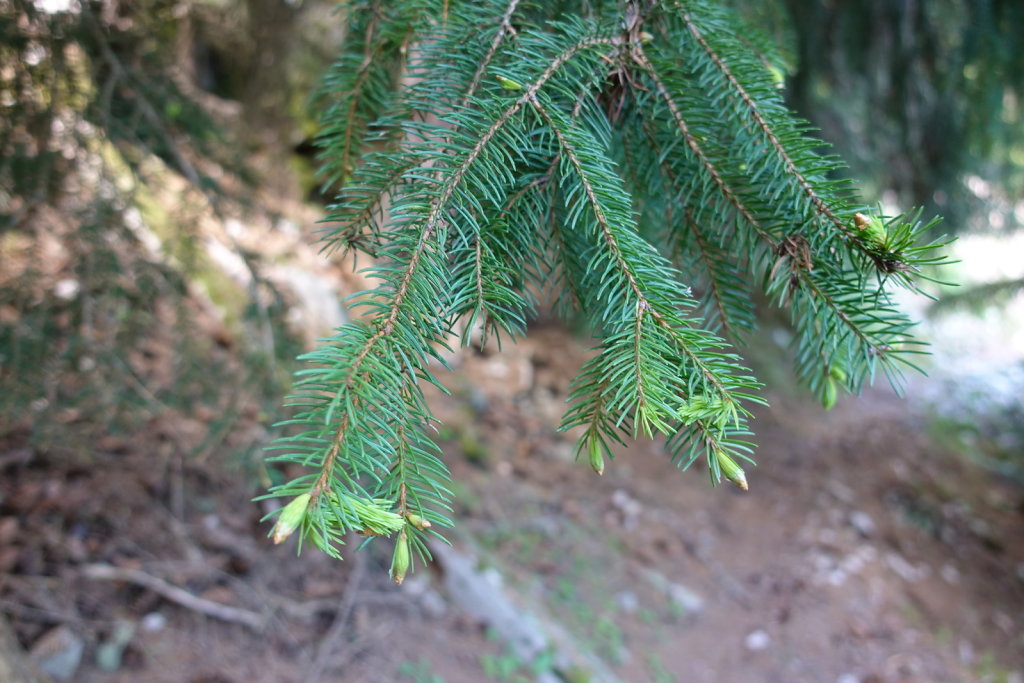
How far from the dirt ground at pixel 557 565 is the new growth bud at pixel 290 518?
1.75 m

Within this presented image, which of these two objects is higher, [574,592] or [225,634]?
[225,634]

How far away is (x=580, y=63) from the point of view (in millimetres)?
816

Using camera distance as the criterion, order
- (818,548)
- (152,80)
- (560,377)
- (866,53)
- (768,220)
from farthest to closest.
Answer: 1. (560,377)
2. (818,548)
3. (866,53)
4. (152,80)
5. (768,220)

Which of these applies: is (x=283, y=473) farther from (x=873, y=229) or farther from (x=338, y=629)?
(x=873, y=229)

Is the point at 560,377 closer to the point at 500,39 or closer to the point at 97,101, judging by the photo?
the point at 97,101

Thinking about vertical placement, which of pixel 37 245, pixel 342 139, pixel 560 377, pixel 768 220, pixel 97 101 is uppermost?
pixel 768 220

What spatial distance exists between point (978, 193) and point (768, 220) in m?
3.93

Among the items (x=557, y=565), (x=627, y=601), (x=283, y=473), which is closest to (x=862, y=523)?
(x=627, y=601)

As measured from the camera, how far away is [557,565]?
3.28 meters

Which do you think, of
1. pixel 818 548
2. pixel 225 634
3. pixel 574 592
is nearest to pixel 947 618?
pixel 818 548

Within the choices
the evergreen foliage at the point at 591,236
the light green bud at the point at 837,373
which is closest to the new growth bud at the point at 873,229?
the evergreen foliage at the point at 591,236

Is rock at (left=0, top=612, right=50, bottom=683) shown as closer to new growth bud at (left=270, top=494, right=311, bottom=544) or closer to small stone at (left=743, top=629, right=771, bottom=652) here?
new growth bud at (left=270, top=494, right=311, bottom=544)

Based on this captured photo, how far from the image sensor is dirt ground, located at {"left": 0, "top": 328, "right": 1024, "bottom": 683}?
2082 millimetres

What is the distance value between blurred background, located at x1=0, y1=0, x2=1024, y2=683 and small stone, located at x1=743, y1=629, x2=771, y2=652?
14 millimetres
